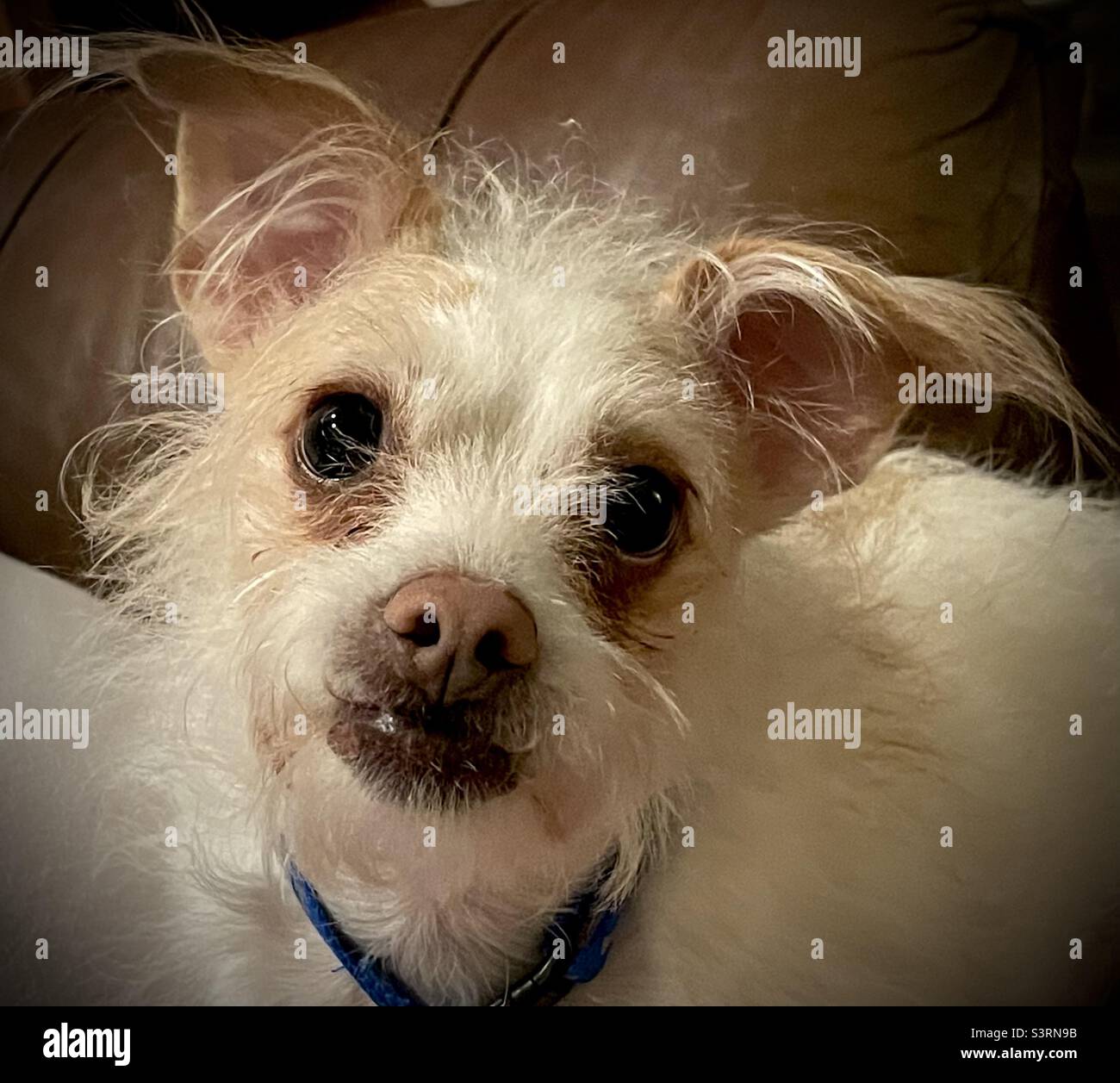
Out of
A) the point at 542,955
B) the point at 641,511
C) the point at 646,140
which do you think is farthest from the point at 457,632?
the point at 646,140

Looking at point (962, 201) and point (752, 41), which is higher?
point (752, 41)

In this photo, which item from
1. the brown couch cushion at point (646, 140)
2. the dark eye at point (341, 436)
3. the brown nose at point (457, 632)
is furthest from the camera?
the brown couch cushion at point (646, 140)

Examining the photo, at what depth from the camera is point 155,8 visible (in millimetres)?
960

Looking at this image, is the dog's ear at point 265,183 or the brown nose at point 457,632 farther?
the dog's ear at point 265,183

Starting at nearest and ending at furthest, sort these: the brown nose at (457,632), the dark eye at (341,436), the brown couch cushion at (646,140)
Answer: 1. the brown nose at (457,632)
2. the dark eye at (341,436)
3. the brown couch cushion at (646,140)

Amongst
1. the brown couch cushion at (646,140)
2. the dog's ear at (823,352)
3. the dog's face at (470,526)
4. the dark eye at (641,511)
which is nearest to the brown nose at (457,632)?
the dog's face at (470,526)

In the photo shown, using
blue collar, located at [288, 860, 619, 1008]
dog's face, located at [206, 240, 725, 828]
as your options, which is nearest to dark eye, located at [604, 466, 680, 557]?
dog's face, located at [206, 240, 725, 828]

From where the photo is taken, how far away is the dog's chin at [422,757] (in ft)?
2.12

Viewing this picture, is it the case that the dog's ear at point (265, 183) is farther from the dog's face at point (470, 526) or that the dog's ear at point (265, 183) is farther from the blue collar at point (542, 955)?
the blue collar at point (542, 955)

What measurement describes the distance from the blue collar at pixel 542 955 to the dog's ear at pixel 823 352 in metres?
0.37

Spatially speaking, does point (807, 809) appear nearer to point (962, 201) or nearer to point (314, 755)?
point (314, 755)

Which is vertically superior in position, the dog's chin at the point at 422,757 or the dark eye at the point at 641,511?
the dark eye at the point at 641,511
